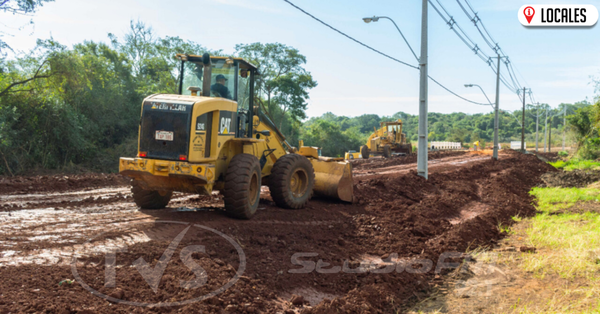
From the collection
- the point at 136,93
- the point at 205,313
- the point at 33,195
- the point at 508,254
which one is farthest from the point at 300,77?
the point at 205,313

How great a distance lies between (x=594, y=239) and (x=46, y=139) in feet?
68.5

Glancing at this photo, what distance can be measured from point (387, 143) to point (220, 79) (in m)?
33.3

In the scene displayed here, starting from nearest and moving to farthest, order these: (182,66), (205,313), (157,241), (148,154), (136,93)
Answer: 1. (205,313)
2. (157,241)
3. (148,154)
4. (182,66)
5. (136,93)

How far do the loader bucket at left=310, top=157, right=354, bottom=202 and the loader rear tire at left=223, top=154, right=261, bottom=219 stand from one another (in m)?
3.33

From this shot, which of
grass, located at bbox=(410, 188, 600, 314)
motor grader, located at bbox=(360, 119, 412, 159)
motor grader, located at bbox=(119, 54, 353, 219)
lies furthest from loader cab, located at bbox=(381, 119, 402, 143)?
motor grader, located at bbox=(119, 54, 353, 219)

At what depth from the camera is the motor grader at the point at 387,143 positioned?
39.2 m

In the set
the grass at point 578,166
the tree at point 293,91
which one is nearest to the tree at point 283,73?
the tree at point 293,91

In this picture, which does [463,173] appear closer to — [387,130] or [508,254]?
[508,254]

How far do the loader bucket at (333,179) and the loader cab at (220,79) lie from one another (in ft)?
9.05

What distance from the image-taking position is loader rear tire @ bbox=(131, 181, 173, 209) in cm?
832

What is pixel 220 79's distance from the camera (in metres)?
8.38

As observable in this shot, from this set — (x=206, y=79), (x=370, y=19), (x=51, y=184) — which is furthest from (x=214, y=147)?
(x=370, y=19)

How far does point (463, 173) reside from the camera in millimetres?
20109

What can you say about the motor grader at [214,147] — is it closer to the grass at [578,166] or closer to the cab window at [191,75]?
the cab window at [191,75]
